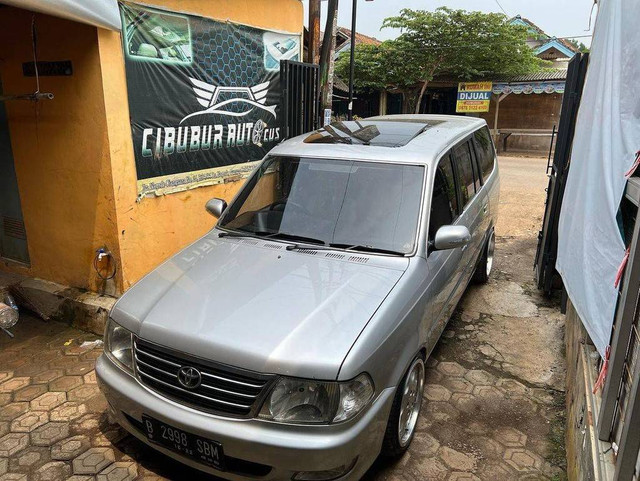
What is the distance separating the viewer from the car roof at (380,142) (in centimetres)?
334

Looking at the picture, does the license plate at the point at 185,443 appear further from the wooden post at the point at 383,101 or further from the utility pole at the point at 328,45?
the wooden post at the point at 383,101

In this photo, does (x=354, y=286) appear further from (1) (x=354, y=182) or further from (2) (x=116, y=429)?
(2) (x=116, y=429)

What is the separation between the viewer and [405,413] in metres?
2.77

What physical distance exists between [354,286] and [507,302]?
304 cm

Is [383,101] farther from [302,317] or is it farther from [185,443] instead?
[185,443]

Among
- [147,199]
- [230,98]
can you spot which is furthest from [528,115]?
[147,199]

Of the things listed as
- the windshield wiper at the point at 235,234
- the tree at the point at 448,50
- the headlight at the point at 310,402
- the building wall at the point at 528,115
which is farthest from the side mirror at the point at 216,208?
the building wall at the point at 528,115

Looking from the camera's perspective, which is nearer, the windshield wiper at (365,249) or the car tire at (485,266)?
the windshield wiper at (365,249)

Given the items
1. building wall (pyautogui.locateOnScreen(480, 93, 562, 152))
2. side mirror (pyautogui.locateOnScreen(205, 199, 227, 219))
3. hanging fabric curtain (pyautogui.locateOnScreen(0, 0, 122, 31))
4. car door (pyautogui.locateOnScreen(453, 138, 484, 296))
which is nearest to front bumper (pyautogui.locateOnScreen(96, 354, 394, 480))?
side mirror (pyautogui.locateOnScreen(205, 199, 227, 219))

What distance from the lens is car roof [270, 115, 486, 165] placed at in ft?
11.0

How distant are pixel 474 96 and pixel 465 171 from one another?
18.3m

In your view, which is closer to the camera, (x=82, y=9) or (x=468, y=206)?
(x=82, y=9)

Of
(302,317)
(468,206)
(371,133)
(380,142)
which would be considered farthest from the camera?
(468,206)

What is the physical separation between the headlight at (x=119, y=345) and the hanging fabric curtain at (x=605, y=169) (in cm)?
245
